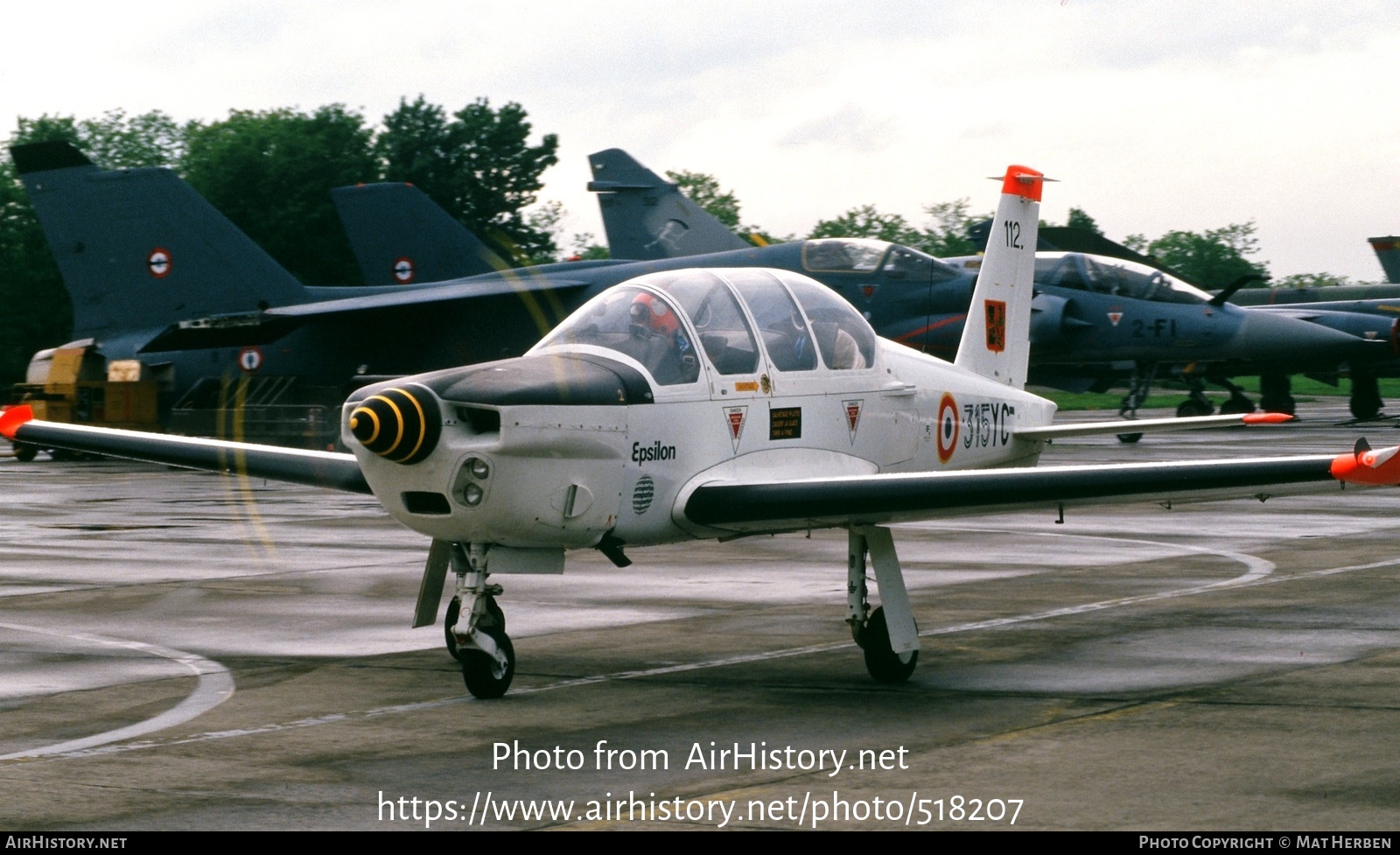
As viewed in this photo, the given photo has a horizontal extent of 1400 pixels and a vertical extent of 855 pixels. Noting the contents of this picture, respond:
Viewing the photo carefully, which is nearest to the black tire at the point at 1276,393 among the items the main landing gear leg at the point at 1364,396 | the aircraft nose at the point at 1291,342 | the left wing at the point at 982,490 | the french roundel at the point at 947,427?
the main landing gear leg at the point at 1364,396

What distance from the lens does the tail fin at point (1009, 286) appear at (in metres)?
13.0

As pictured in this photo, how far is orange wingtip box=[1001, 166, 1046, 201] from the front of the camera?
1337 centimetres

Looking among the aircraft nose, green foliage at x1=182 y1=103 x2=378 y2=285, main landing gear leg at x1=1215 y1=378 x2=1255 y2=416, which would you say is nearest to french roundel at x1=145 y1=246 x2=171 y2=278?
the aircraft nose

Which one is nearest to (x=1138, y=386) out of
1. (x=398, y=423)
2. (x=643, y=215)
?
(x=643, y=215)

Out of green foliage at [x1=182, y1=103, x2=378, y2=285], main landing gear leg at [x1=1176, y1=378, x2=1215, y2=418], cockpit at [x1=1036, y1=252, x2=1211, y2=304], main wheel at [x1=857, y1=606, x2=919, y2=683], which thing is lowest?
main wheel at [x1=857, y1=606, x2=919, y2=683]

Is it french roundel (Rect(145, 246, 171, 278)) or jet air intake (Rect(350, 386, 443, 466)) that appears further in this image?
french roundel (Rect(145, 246, 171, 278))

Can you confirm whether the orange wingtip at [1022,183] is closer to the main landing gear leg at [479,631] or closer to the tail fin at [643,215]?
the main landing gear leg at [479,631]

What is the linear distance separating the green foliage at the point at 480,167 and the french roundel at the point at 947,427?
65.7 m

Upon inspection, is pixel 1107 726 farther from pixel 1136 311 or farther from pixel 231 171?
pixel 231 171

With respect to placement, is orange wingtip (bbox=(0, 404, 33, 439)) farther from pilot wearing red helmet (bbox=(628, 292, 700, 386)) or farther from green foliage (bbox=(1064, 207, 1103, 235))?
green foliage (bbox=(1064, 207, 1103, 235))

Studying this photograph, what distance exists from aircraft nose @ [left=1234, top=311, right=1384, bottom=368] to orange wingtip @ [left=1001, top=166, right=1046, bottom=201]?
67.0 ft

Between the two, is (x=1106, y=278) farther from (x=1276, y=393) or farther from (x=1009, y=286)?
(x=1009, y=286)

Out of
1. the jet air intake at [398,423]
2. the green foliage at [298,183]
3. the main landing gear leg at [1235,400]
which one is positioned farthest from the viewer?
the green foliage at [298,183]

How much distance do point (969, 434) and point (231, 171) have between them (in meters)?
73.1
